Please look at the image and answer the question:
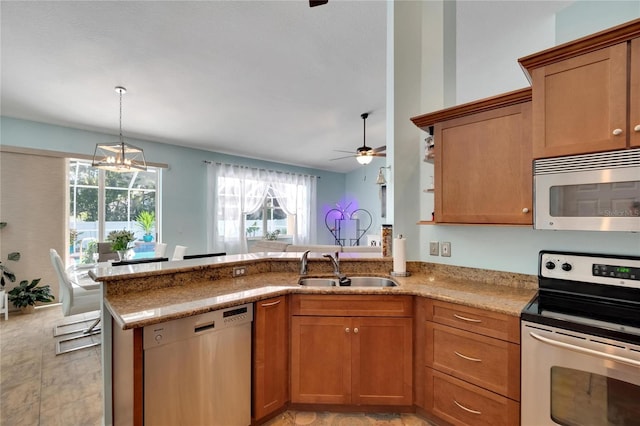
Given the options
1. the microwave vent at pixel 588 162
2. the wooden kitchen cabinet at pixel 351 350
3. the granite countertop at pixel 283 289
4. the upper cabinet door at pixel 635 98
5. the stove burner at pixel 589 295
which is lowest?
the wooden kitchen cabinet at pixel 351 350

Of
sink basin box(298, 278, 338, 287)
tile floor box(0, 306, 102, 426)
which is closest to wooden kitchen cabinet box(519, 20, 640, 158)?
sink basin box(298, 278, 338, 287)

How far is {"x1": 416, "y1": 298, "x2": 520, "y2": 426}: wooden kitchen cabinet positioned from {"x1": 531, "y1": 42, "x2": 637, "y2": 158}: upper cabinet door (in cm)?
99

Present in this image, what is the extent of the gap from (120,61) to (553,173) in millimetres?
3741

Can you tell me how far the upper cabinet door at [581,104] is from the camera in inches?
55.1

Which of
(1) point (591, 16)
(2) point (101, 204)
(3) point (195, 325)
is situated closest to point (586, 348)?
(3) point (195, 325)

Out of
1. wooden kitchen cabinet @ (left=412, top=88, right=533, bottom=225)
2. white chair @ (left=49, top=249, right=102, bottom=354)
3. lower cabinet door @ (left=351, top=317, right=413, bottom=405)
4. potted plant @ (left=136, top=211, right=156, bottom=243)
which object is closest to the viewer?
wooden kitchen cabinet @ (left=412, top=88, right=533, bottom=225)

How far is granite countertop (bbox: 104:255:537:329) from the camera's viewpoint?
61.4 inches

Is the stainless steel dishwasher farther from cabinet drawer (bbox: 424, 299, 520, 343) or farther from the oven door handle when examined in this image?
the oven door handle

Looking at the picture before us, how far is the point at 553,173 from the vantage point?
1592 millimetres

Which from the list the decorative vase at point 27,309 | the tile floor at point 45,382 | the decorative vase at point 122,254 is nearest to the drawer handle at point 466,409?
the tile floor at point 45,382

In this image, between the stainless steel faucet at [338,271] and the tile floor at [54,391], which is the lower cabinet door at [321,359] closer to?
the tile floor at [54,391]

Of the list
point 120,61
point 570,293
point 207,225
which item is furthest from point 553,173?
point 207,225

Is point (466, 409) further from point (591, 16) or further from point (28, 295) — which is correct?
point (28, 295)

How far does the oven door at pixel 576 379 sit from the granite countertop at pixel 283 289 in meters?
0.20
